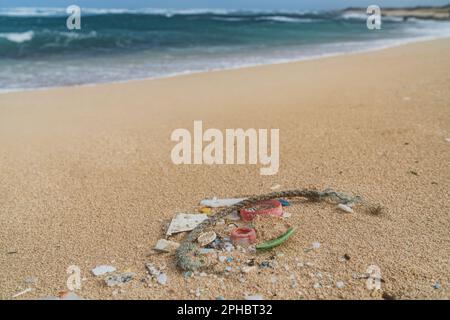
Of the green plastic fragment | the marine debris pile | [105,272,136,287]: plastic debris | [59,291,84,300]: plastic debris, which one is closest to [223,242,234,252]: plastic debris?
the marine debris pile

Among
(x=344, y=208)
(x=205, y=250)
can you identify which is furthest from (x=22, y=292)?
(x=344, y=208)

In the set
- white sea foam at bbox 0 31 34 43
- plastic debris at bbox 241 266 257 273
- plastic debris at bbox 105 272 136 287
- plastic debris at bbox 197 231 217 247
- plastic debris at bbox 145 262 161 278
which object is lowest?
plastic debris at bbox 105 272 136 287

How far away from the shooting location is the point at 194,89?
7.03 meters

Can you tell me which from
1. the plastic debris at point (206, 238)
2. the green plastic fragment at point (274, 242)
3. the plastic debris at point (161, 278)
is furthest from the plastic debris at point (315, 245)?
the plastic debris at point (161, 278)

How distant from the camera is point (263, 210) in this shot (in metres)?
2.71

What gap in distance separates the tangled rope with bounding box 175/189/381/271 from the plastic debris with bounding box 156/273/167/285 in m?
0.10

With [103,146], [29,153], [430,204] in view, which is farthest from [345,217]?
[29,153]

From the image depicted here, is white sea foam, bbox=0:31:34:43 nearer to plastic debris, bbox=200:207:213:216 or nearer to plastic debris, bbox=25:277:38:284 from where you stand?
plastic debris, bbox=200:207:213:216

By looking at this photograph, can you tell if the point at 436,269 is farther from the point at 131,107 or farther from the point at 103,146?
the point at 131,107

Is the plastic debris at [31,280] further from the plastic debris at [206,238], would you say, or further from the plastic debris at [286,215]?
the plastic debris at [286,215]

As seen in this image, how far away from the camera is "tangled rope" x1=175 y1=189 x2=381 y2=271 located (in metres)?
2.27

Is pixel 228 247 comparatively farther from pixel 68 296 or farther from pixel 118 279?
pixel 68 296

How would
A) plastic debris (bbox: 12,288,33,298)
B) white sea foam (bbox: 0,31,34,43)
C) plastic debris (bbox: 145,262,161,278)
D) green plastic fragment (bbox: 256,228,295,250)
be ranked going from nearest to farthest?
plastic debris (bbox: 12,288,33,298), plastic debris (bbox: 145,262,161,278), green plastic fragment (bbox: 256,228,295,250), white sea foam (bbox: 0,31,34,43)

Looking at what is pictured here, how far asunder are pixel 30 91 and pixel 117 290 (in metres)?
6.02
